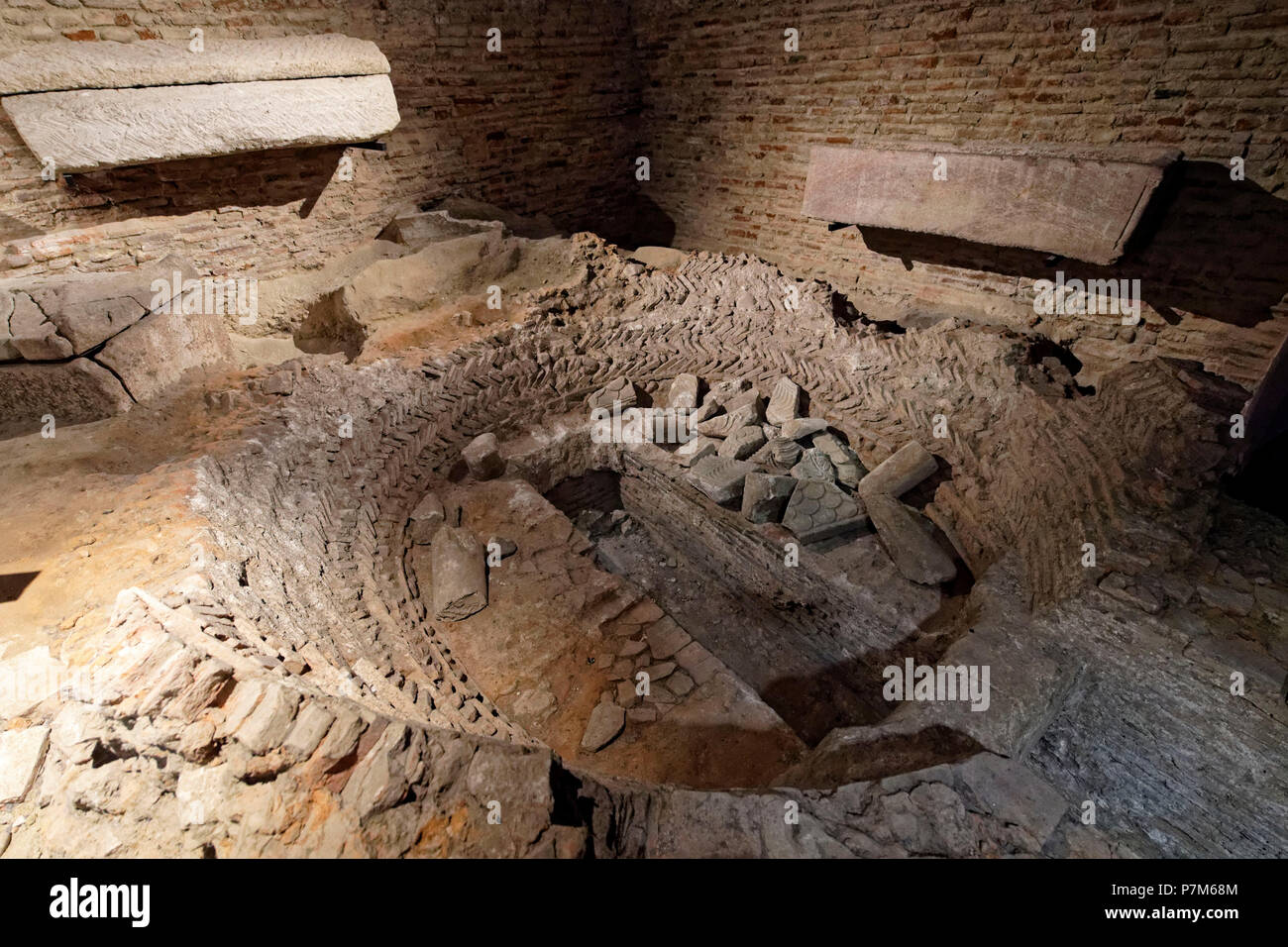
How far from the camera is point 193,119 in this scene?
465 centimetres

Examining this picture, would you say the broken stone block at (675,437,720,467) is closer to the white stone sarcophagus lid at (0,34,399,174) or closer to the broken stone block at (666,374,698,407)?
the broken stone block at (666,374,698,407)

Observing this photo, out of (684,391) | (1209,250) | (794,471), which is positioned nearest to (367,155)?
(684,391)

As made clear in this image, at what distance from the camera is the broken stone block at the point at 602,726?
2.90m

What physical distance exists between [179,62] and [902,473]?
20.4ft

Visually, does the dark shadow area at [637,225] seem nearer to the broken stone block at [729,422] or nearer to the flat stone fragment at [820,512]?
the broken stone block at [729,422]

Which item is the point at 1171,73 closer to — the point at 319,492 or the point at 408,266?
the point at 408,266

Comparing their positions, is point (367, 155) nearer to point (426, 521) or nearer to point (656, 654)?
point (426, 521)

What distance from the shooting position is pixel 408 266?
533cm

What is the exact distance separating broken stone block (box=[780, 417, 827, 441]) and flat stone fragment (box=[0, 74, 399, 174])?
474 centimetres

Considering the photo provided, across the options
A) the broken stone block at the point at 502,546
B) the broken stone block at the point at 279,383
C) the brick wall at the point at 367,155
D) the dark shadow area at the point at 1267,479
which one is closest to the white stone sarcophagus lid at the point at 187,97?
the brick wall at the point at 367,155
